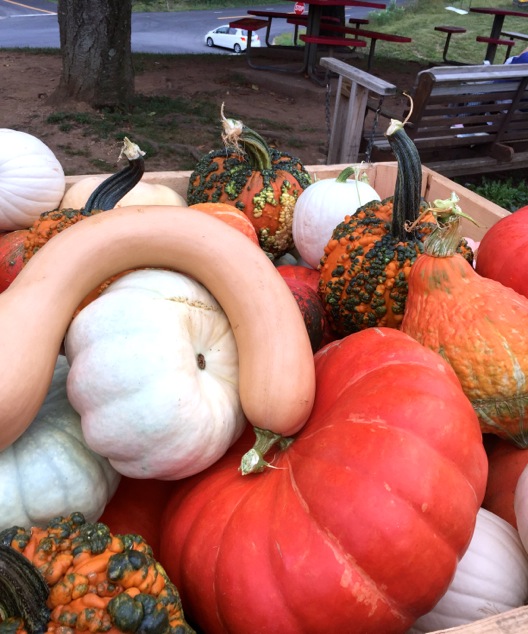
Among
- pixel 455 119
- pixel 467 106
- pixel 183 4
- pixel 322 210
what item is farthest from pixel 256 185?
pixel 183 4

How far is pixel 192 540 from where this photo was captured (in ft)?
3.46

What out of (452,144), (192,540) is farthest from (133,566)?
(452,144)

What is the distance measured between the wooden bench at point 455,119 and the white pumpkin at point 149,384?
3.03 meters

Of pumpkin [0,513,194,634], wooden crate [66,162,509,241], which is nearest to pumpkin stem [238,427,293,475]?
pumpkin [0,513,194,634]

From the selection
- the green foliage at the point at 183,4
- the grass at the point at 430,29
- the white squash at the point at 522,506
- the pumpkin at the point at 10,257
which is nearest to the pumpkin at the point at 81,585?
the white squash at the point at 522,506

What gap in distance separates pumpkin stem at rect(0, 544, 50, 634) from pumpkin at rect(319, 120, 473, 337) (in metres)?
1.01

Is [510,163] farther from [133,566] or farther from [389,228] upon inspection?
[133,566]

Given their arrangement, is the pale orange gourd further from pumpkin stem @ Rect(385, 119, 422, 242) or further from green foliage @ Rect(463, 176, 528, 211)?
green foliage @ Rect(463, 176, 528, 211)

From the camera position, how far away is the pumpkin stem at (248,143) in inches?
78.5

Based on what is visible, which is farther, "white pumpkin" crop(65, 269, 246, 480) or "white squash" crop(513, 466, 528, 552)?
"white squash" crop(513, 466, 528, 552)

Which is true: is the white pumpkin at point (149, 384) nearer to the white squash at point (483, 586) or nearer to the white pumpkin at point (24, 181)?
the white squash at point (483, 586)

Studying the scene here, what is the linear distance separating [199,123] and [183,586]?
6683mm

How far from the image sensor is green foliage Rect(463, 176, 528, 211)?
5258mm

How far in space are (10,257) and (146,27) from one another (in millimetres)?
18991
